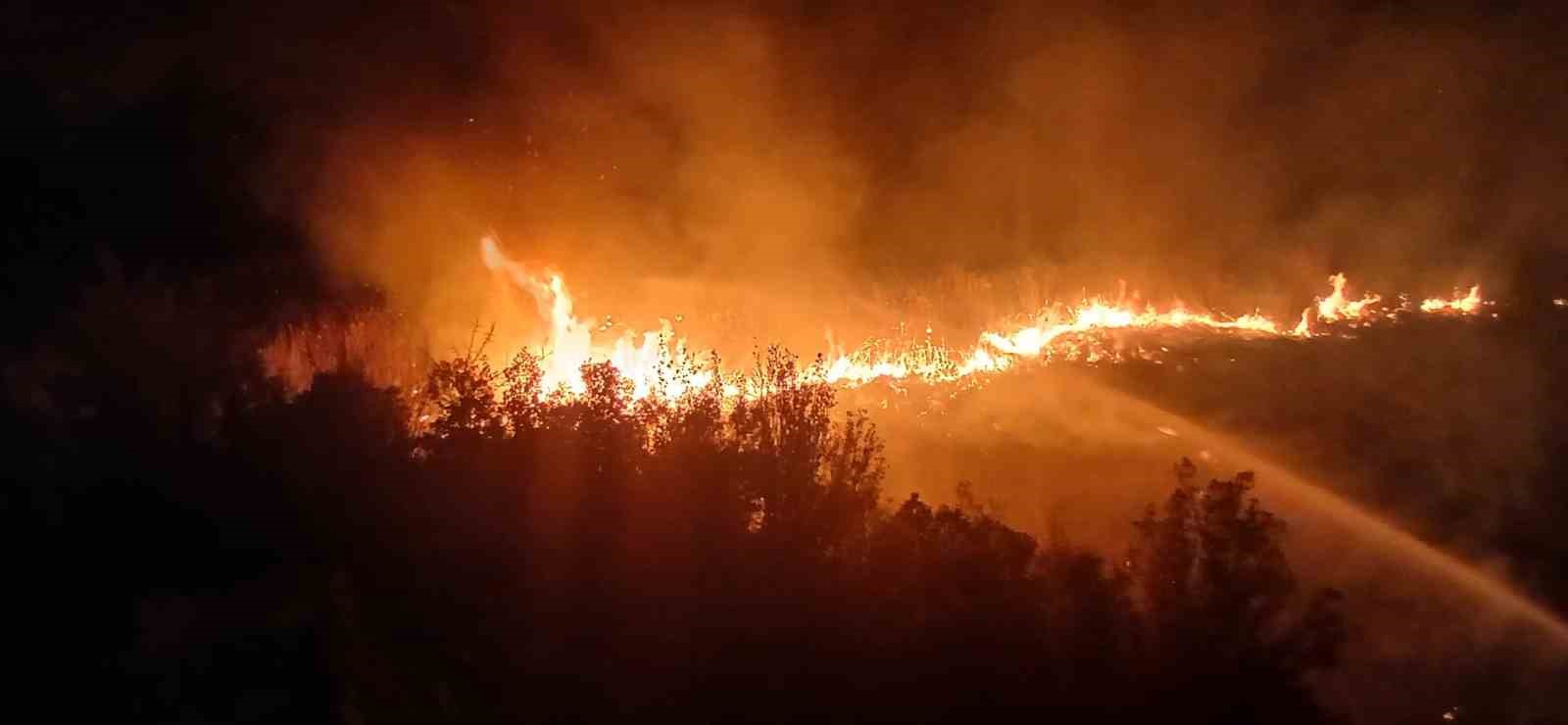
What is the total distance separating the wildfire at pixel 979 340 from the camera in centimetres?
2302

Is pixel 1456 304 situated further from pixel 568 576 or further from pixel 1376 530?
pixel 568 576

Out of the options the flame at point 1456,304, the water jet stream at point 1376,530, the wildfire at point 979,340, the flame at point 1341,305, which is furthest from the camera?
the flame at point 1341,305

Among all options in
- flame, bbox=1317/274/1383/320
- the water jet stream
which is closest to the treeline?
the water jet stream

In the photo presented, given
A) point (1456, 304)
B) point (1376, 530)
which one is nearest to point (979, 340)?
point (1376, 530)

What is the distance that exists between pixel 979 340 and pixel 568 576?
18.3 metres

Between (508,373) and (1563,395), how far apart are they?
964 inches

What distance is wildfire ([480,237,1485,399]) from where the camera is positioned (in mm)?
23016

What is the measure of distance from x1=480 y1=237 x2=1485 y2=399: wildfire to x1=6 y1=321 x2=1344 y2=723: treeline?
12.3 feet

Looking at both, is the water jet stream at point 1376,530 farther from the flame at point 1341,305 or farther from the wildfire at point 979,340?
the flame at point 1341,305

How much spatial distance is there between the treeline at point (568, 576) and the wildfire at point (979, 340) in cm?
373

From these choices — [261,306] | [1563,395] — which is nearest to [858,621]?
[261,306]

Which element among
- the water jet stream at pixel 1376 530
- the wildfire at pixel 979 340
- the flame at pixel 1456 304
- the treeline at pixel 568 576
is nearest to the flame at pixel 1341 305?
the wildfire at pixel 979 340

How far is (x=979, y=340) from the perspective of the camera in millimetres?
29547

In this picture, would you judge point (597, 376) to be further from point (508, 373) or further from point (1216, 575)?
point (1216, 575)
